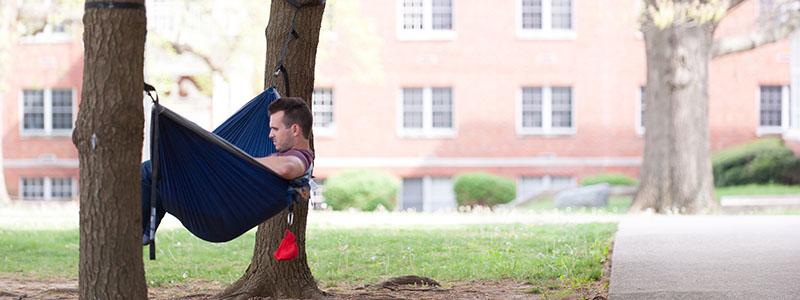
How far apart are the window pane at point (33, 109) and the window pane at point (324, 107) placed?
825cm

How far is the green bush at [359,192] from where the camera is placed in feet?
80.6

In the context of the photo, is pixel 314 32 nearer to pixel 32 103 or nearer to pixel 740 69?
pixel 740 69

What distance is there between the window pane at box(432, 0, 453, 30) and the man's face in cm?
2346

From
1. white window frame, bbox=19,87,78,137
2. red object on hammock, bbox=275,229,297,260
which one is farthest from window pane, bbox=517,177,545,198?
red object on hammock, bbox=275,229,297,260

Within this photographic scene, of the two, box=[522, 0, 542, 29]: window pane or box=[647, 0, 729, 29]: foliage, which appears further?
box=[522, 0, 542, 29]: window pane

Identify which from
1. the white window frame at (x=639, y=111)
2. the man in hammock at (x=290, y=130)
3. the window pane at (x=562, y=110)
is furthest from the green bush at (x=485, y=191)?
the man in hammock at (x=290, y=130)

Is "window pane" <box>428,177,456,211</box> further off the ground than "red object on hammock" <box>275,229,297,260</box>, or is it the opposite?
"red object on hammock" <box>275,229,297,260</box>

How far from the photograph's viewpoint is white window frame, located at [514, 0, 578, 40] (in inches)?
1121

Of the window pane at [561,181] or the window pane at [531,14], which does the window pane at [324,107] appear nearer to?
the window pane at [531,14]

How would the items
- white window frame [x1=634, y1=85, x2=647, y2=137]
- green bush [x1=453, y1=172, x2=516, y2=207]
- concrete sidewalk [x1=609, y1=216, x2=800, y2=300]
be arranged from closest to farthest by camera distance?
concrete sidewalk [x1=609, y1=216, x2=800, y2=300], green bush [x1=453, y1=172, x2=516, y2=207], white window frame [x1=634, y1=85, x2=647, y2=137]

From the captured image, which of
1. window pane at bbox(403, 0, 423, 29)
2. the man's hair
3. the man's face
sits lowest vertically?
the man's face

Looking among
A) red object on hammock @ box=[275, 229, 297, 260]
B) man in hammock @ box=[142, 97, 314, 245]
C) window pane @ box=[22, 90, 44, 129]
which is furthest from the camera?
window pane @ box=[22, 90, 44, 129]

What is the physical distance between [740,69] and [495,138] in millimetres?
6905

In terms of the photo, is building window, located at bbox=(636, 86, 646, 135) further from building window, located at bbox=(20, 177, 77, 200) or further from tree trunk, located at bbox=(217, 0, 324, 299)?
tree trunk, located at bbox=(217, 0, 324, 299)
